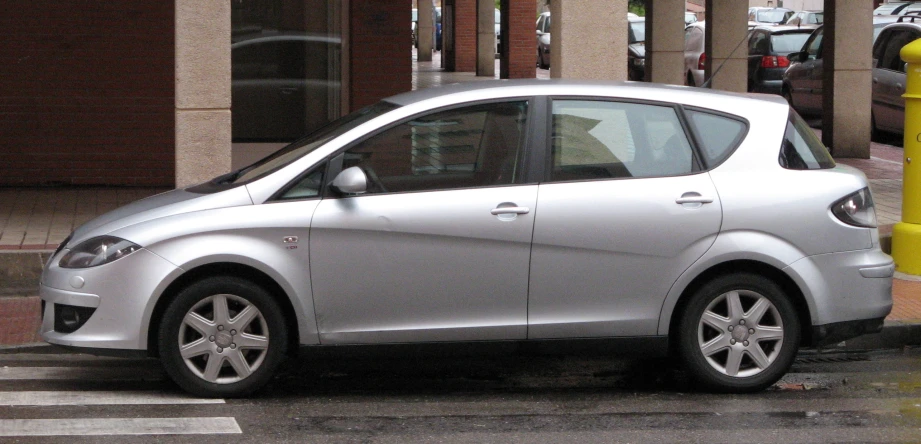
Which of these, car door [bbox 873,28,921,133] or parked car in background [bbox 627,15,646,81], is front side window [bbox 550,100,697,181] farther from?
parked car in background [bbox 627,15,646,81]

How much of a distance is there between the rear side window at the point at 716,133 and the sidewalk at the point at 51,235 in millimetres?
1889

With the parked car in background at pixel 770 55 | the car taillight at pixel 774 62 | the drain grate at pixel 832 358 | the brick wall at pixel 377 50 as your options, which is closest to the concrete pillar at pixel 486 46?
the parked car in background at pixel 770 55

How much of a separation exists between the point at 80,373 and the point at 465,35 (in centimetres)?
2953

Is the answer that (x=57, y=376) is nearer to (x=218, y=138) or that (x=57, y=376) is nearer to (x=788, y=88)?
(x=218, y=138)

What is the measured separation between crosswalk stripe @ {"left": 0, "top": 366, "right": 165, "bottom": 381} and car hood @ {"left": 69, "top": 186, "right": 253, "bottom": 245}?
844 mm

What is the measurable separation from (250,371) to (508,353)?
4.08ft

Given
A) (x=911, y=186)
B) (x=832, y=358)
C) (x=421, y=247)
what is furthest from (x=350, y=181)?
(x=911, y=186)

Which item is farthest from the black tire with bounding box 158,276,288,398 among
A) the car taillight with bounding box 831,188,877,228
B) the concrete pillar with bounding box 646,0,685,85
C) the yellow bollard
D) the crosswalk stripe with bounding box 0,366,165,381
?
the concrete pillar with bounding box 646,0,685,85

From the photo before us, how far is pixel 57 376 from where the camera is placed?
6.78 meters

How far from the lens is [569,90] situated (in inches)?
252

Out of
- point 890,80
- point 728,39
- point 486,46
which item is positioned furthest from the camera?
point 486,46

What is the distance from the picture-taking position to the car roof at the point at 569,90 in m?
6.38

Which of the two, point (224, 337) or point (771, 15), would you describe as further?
point (771, 15)

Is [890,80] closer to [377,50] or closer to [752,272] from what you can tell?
[377,50]
